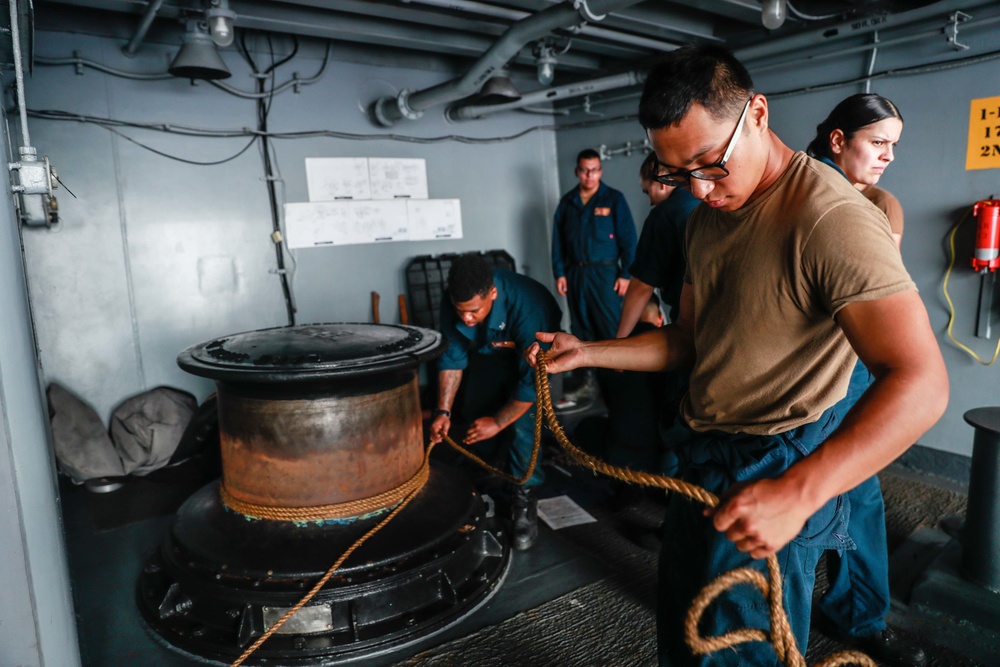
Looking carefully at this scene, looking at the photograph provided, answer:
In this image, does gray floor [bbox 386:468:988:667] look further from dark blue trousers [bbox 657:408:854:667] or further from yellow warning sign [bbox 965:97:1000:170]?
yellow warning sign [bbox 965:97:1000:170]

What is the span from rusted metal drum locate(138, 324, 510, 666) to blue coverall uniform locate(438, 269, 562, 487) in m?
0.52

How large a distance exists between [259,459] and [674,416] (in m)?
1.64

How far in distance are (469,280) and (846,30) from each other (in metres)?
2.84

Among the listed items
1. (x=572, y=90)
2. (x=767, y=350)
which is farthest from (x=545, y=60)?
(x=767, y=350)

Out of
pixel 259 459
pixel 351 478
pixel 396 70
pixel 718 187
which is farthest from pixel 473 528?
pixel 396 70

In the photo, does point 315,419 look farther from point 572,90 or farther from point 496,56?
point 572,90

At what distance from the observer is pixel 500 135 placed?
5.95 meters

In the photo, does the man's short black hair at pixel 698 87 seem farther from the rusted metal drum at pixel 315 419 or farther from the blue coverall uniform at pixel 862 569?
the rusted metal drum at pixel 315 419

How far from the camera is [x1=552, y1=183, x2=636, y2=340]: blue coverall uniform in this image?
16.7 feet

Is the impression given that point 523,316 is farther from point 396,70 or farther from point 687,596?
point 396,70

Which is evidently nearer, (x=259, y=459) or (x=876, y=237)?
(x=876, y=237)

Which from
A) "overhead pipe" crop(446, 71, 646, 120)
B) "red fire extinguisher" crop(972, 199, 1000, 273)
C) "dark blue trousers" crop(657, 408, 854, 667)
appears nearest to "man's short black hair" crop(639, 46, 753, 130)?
"dark blue trousers" crop(657, 408, 854, 667)

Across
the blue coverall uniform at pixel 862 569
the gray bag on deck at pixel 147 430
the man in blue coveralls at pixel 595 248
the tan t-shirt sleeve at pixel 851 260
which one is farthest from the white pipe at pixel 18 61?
the man in blue coveralls at pixel 595 248

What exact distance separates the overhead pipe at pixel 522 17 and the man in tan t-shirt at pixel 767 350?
8.77 feet
